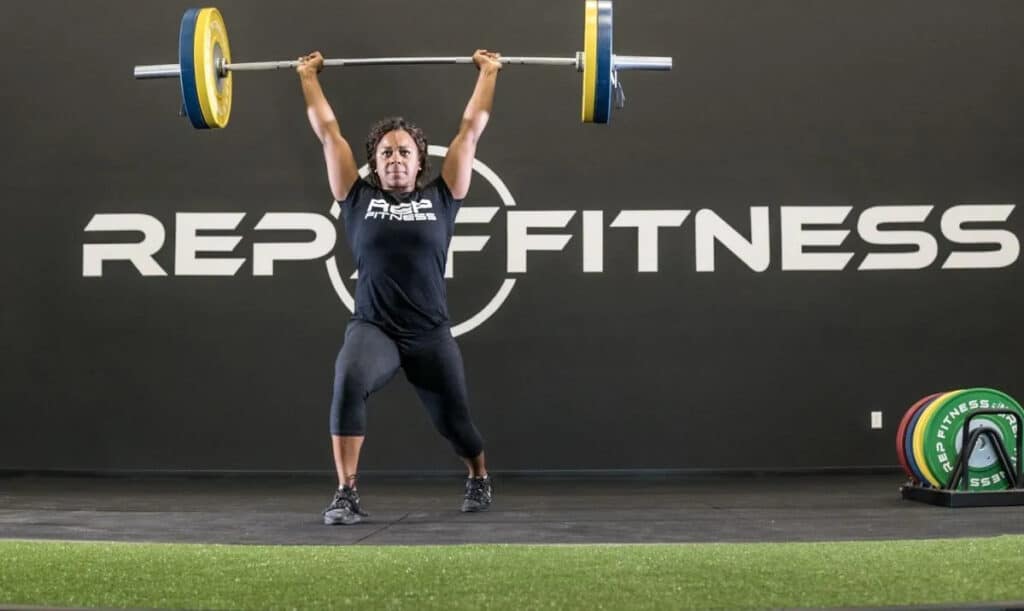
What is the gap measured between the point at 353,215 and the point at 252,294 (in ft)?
5.42

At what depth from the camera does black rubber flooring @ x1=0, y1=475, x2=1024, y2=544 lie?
289cm

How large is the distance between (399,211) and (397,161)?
15 cm

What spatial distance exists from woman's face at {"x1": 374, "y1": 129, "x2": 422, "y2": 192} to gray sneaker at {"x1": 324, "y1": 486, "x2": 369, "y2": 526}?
2.94 ft

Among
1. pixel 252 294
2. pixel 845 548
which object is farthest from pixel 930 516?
pixel 252 294

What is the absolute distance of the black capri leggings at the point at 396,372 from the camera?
3.07 meters

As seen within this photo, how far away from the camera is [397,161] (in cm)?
325

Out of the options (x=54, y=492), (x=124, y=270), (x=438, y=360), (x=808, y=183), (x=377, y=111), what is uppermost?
(x=377, y=111)

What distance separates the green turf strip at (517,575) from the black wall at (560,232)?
216 centimetres

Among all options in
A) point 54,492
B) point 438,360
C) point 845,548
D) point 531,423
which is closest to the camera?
point 845,548

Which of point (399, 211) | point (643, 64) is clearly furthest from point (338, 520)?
point (643, 64)

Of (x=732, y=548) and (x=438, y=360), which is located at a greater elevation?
(x=438, y=360)

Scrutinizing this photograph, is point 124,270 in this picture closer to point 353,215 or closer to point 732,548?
point 353,215

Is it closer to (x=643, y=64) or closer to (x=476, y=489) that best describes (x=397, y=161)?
(x=643, y=64)

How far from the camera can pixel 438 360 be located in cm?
322
